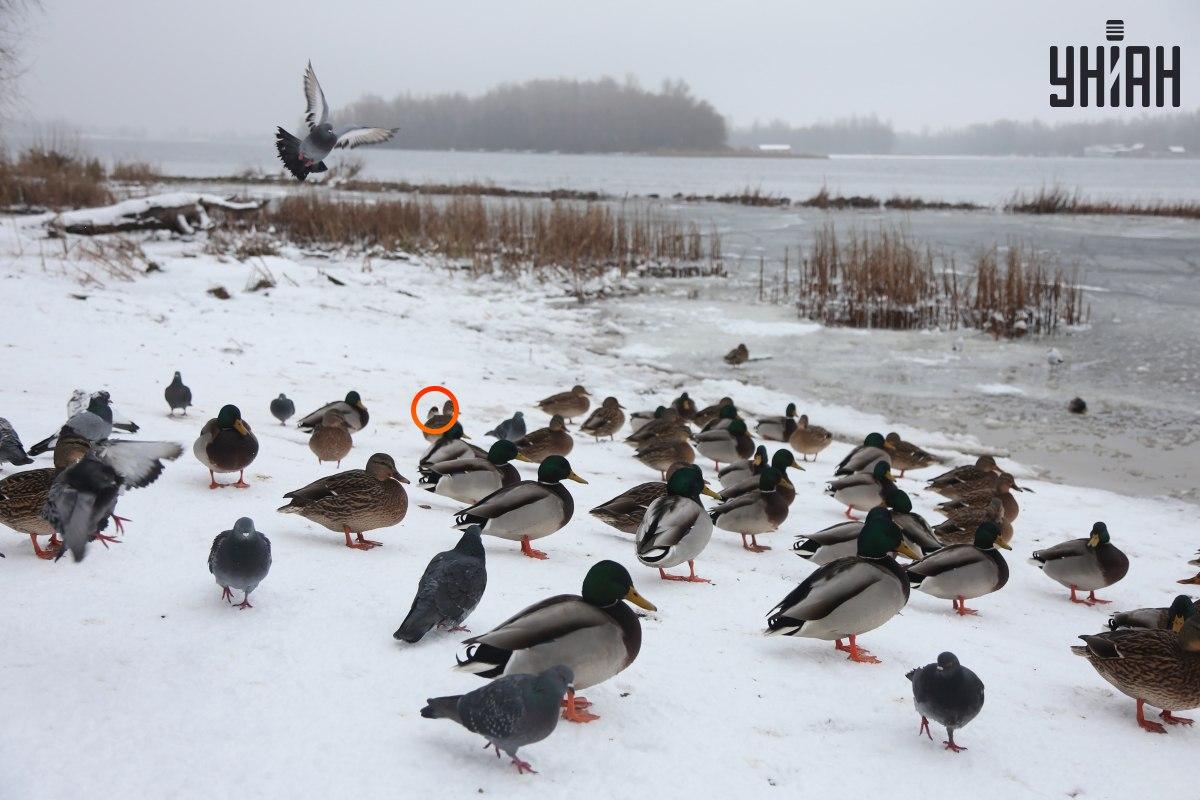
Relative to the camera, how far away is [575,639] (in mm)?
3150

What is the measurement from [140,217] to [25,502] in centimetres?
1485

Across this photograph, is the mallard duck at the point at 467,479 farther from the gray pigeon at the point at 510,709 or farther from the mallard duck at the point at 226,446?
the gray pigeon at the point at 510,709

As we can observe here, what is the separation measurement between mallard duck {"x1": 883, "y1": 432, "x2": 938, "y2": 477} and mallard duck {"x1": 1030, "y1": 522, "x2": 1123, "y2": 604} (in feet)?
8.43

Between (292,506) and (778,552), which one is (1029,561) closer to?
(778,552)

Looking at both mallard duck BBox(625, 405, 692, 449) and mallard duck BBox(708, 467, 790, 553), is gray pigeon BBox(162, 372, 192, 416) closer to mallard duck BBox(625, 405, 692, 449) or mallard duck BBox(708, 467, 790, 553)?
mallard duck BBox(625, 405, 692, 449)

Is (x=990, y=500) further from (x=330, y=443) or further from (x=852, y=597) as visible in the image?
(x=330, y=443)

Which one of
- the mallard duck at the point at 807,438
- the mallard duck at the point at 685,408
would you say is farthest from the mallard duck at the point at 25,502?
the mallard duck at the point at 685,408

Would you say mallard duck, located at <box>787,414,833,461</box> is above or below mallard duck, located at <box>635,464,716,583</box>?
below

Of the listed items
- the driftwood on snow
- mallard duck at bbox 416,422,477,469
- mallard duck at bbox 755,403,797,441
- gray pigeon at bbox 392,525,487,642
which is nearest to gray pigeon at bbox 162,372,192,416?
mallard duck at bbox 416,422,477,469

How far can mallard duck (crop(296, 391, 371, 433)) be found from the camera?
740 cm

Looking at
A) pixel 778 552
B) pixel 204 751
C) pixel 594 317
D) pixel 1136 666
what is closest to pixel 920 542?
pixel 778 552

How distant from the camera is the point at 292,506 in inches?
182

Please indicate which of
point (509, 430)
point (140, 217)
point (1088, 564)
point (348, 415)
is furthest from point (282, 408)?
point (140, 217)

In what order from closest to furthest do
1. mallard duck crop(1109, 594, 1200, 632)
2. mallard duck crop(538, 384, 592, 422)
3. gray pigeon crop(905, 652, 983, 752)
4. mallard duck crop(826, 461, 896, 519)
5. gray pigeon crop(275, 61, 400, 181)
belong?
1. gray pigeon crop(275, 61, 400, 181)
2. gray pigeon crop(905, 652, 983, 752)
3. mallard duck crop(1109, 594, 1200, 632)
4. mallard duck crop(826, 461, 896, 519)
5. mallard duck crop(538, 384, 592, 422)
